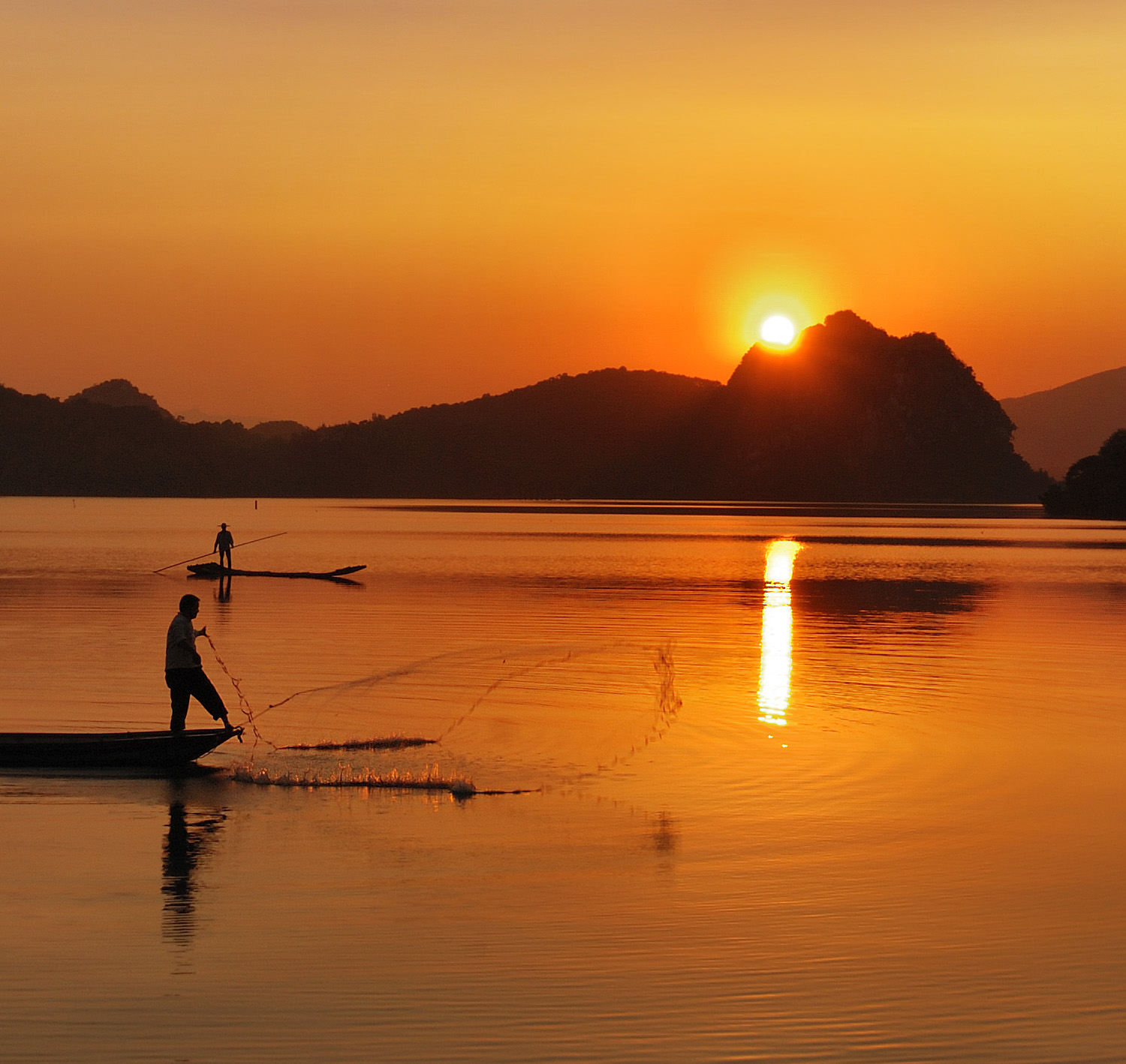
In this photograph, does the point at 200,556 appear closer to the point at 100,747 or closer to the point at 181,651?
the point at 181,651

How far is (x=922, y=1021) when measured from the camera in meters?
10.6

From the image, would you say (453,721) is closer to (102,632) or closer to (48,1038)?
(48,1038)

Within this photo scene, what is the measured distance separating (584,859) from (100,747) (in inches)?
288

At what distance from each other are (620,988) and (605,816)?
634 centimetres

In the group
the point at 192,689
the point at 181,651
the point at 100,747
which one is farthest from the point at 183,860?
the point at 181,651

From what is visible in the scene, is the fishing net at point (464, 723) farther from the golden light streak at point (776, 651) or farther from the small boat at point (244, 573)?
the small boat at point (244, 573)

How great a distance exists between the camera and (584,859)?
50.7 ft

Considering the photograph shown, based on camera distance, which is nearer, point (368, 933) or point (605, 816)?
point (368, 933)

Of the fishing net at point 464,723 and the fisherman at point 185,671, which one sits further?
the fishing net at point 464,723

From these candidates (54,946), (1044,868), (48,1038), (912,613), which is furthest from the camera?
(912,613)

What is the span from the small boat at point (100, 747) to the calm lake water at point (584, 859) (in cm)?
29

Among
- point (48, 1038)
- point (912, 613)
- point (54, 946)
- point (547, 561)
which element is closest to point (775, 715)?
point (54, 946)

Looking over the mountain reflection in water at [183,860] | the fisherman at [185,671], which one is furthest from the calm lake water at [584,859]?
the fisherman at [185,671]

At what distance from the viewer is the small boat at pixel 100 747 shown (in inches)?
753
